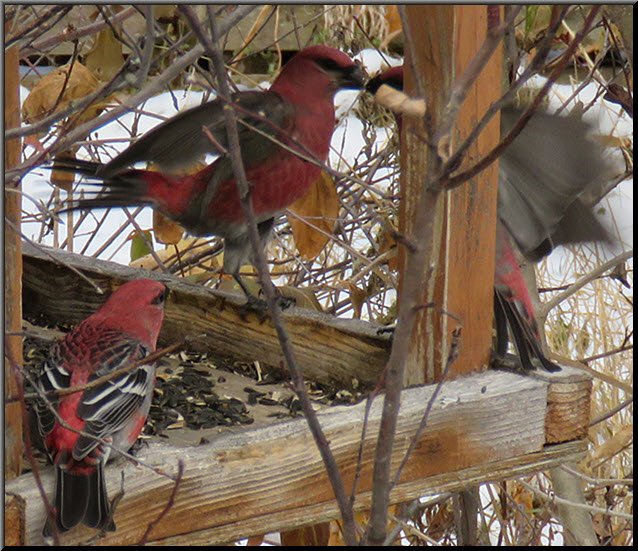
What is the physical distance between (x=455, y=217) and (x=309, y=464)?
57 centimetres

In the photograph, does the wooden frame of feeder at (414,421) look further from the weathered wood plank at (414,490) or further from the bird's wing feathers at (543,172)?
the bird's wing feathers at (543,172)

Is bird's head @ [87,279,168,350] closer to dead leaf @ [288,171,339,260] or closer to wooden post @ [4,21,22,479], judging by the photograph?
wooden post @ [4,21,22,479]

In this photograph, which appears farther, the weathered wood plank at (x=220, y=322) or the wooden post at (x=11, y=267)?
the weathered wood plank at (x=220, y=322)

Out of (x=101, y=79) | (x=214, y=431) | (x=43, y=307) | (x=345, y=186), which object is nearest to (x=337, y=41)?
(x=345, y=186)

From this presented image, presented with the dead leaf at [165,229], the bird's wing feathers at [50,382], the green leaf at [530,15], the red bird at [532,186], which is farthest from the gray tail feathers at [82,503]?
the green leaf at [530,15]

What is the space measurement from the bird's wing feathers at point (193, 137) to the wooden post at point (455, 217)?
1.57 ft

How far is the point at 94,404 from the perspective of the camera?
1.88m

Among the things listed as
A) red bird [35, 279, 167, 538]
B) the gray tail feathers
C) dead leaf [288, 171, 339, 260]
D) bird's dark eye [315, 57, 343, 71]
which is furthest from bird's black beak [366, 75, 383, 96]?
the gray tail feathers

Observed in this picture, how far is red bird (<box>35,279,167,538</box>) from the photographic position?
1.72 m

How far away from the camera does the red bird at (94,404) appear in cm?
172

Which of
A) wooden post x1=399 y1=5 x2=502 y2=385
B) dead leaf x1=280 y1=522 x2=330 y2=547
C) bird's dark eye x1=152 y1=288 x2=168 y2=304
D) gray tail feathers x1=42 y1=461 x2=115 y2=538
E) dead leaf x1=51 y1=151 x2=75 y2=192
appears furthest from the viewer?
dead leaf x1=51 y1=151 x2=75 y2=192

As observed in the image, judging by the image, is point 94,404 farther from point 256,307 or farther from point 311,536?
point 311,536

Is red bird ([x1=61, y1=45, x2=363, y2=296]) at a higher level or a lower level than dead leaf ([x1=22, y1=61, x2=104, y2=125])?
lower

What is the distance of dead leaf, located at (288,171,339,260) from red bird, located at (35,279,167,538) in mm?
723
